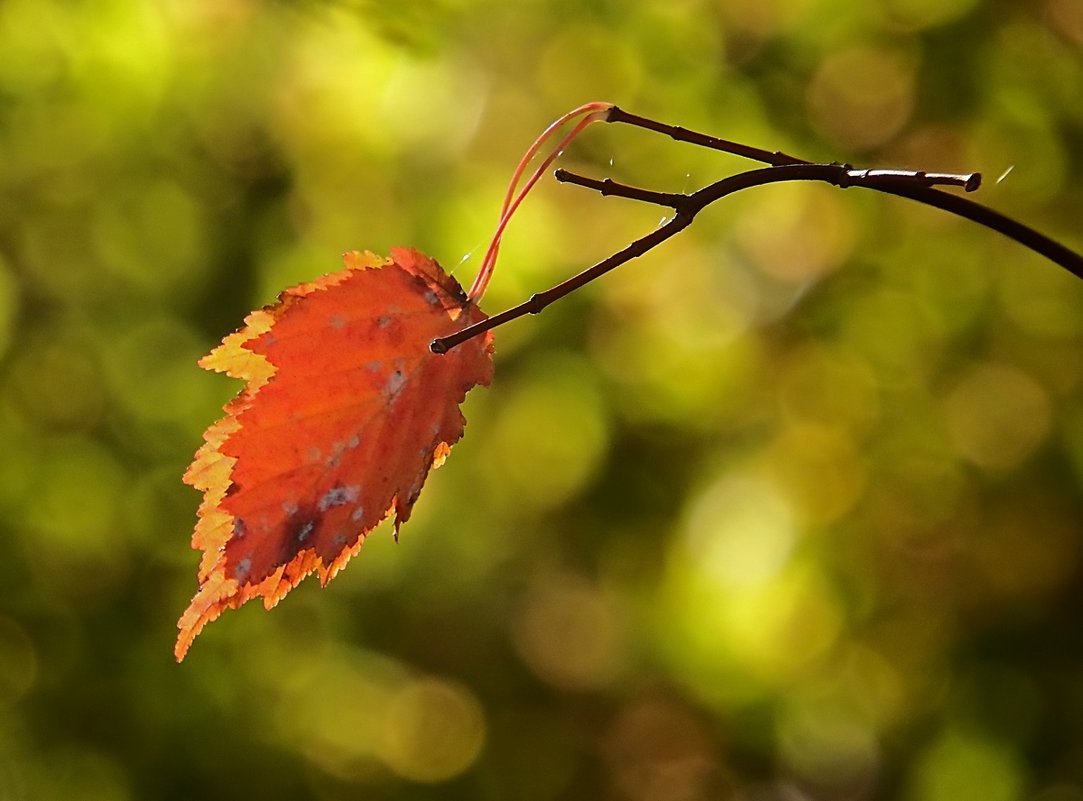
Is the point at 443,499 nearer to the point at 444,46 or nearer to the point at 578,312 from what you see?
the point at 578,312

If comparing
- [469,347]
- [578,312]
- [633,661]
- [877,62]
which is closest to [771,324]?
[578,312]

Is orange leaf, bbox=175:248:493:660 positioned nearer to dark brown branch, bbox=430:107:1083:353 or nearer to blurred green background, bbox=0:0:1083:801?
dark brown branch, bbox=430:107:1083:353

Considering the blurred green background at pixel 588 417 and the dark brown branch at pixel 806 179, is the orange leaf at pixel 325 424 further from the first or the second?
the blurred green background at pixel 588 417

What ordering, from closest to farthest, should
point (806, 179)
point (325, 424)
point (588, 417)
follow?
point (806, 179) < point (325, 424) < point (588, 417)

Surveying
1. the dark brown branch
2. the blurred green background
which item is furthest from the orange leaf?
the blurred green background

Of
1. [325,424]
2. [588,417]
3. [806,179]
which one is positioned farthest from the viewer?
[588,417]

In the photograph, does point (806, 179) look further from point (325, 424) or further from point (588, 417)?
point (588, 417)

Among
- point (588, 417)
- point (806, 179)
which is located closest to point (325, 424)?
point (806, 179)
